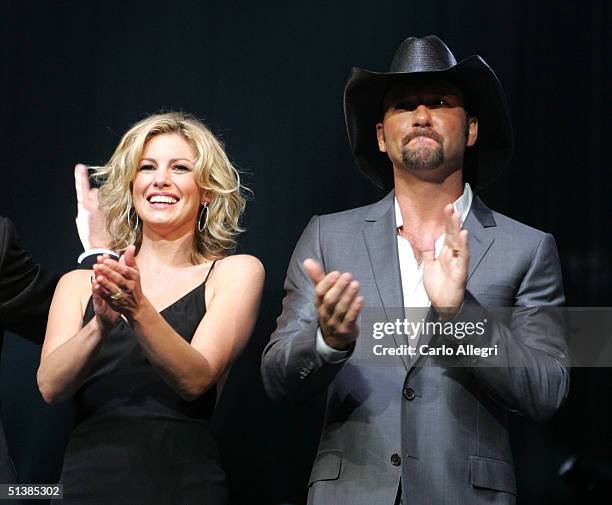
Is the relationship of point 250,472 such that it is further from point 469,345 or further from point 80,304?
point 469,345

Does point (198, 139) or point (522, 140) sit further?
point (522, 140)

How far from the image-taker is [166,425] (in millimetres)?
2826

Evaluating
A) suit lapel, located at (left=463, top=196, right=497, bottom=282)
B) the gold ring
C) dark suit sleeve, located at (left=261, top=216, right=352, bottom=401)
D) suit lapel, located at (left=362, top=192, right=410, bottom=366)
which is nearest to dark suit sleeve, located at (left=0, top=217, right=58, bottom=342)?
the gold ring

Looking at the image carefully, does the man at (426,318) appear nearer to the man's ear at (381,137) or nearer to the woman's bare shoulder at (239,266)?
the man's ear at (381,137)

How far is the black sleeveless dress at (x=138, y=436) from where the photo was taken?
2770 millimetres

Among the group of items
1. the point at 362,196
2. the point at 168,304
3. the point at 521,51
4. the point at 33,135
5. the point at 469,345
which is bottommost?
the point at 469,345

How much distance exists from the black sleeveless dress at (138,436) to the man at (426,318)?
31 cm

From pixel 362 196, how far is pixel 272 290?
0.44m

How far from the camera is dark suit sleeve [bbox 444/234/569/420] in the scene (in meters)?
2.50

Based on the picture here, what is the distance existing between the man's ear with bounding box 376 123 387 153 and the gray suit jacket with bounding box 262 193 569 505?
0.36 meters

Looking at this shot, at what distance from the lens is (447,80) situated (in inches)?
118

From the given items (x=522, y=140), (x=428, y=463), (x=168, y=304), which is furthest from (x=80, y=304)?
(x=522, y=140)

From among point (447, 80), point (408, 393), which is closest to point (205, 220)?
point (447, 80)

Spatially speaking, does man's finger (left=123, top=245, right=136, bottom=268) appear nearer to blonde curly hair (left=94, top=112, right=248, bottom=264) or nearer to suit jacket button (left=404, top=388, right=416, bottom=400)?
blonde curly hair (left=94, top=112, right=248, bottom=264)
